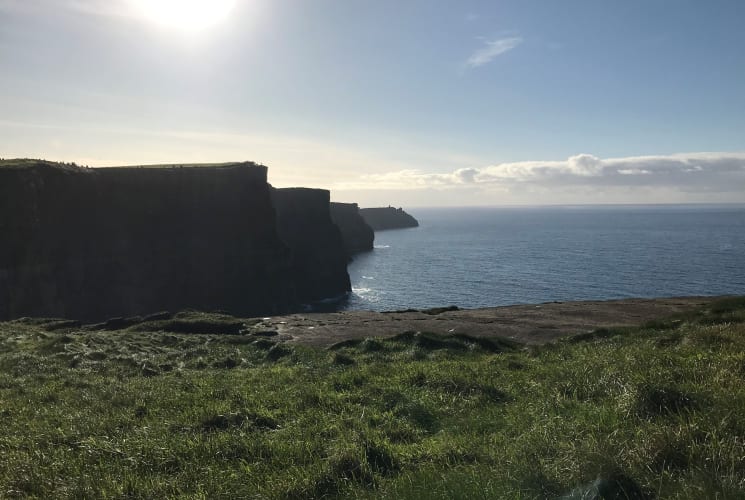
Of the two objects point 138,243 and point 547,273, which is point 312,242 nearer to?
point 138,243

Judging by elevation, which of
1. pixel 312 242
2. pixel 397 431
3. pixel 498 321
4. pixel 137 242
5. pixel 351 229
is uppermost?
pixel 351 229

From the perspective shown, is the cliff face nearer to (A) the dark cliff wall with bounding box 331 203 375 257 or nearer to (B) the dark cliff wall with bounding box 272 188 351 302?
(B) the dark cliff wall with bounding box 272 188 351 302

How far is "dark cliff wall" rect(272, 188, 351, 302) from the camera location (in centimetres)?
10075

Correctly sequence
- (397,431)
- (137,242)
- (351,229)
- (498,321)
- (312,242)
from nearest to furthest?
(397,431) → (498,321) → (137,242) → (312,242) → (351,229)

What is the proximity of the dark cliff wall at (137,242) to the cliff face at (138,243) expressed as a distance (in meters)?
0.13

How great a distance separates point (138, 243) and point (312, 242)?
45754 millimetres

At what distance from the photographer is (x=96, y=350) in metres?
23.3

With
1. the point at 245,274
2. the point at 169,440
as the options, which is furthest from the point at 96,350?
the point at 245,274

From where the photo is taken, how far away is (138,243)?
68375 millimetres

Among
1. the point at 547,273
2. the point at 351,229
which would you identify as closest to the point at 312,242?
the point at 547,273

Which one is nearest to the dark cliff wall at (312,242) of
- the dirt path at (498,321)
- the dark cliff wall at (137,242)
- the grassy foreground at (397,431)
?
the dark cliff wall at (137,242)

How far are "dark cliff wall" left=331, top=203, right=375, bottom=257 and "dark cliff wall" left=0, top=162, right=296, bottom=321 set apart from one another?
262 ft

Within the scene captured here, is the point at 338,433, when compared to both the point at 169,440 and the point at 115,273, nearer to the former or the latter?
the point at 169,440

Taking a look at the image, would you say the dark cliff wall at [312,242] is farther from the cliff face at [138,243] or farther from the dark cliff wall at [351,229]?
the dark cliff wall at [351,229]
